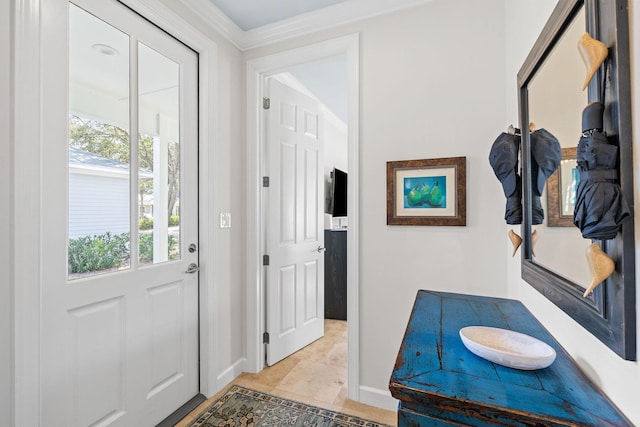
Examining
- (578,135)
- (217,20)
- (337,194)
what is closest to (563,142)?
(578,135)

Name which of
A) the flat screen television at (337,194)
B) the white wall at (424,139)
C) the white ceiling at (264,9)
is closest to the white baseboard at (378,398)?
the white wall at (424,139)

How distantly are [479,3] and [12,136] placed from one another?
Answer: 7.36ft

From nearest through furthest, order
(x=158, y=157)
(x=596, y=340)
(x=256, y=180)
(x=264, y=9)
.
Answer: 1. (x=596, y=340)
2. (x=158, y=157)
3. (x=264, y=9)
4. (x=256, y=180)

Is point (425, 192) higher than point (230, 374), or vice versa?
point (425, 192)

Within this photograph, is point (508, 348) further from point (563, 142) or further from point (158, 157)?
point (158, 157)

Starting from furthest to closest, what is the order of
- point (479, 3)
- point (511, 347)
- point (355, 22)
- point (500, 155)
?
point (355, 22)
point (479, 3)
point (500, 155)
point (511, 347)

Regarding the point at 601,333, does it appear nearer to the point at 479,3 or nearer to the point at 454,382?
the point at 454,382

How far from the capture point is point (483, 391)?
64cm

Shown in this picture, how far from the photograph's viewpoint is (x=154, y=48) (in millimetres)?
1655

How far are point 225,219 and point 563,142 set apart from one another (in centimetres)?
184

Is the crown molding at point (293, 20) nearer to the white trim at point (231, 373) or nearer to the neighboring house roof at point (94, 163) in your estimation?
the neighboring house roof at point (94, 163)

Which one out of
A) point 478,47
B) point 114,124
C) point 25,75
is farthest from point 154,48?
point 478,47

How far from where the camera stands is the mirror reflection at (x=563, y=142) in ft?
2.39

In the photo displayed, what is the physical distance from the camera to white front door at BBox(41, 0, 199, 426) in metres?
1.26
